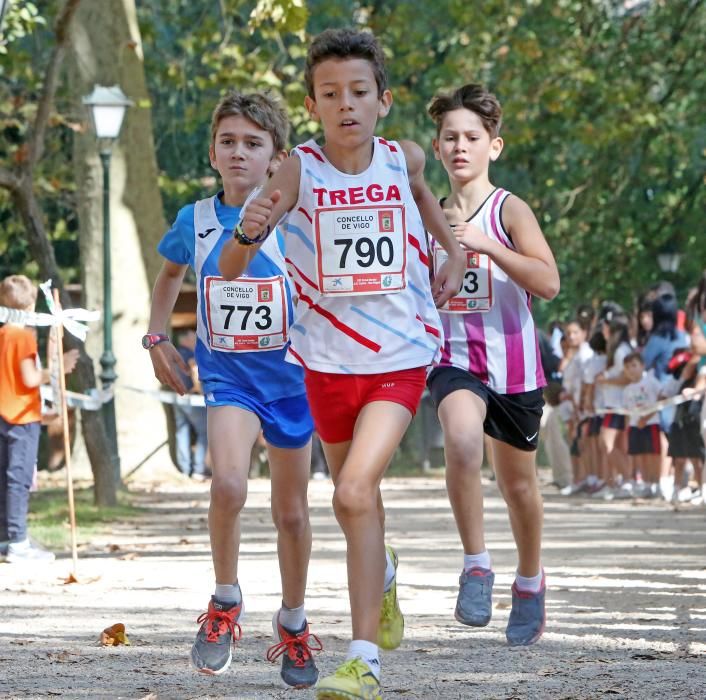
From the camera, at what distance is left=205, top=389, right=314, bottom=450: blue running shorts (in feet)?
20.8

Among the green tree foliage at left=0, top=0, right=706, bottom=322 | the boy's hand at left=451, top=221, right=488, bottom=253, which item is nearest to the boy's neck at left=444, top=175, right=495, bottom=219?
the boy's hand at left=451, top=221, right=488, bottom=253

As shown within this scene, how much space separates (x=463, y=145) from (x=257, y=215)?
2.07 metres

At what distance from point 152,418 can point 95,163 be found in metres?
3.04

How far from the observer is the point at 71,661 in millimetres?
6727

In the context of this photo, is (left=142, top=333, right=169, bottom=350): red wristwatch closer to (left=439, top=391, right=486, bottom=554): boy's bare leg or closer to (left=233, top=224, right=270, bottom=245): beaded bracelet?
(left=233, top=224, right=270, bottom=245): beaded bracelet

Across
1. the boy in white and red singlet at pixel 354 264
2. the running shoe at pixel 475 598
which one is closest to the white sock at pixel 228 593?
the boy in white and red singlet at pixel 354 264

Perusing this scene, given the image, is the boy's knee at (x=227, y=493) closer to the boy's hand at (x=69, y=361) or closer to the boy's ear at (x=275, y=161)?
the boy's ear at (x=275, y=161)

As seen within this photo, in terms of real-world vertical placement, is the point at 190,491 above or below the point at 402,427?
below

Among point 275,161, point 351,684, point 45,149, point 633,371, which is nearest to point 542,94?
point 45,149

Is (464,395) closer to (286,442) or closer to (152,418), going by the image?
(286,442)

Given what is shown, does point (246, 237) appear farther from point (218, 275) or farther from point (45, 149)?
point (45, 149)

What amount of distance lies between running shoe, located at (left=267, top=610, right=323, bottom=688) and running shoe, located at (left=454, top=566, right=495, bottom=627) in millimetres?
728

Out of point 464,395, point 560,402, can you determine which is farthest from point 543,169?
point 464,395

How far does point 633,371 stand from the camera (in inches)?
686
